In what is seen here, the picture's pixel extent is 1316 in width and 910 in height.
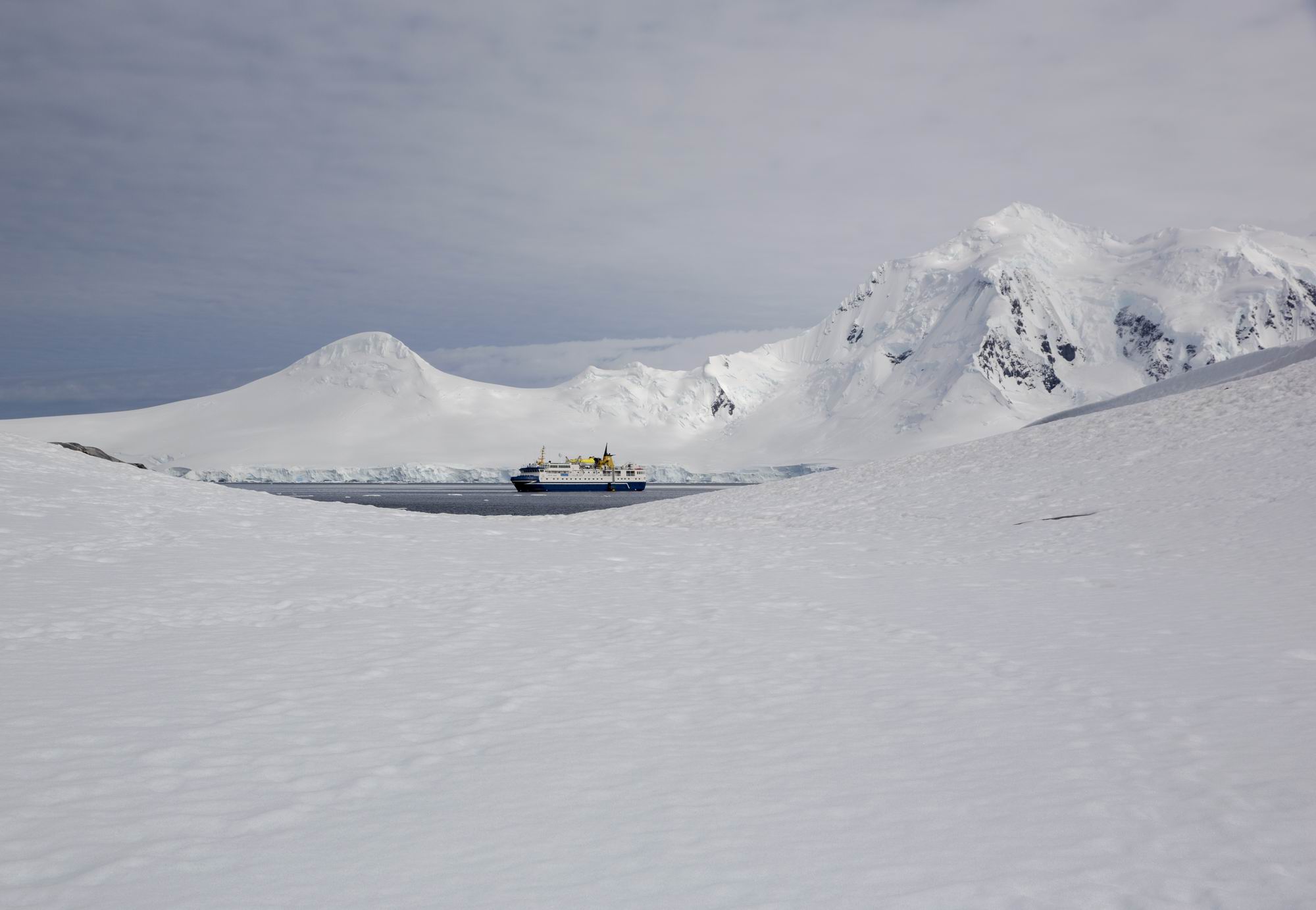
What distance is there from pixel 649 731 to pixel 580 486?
167239 millimetres

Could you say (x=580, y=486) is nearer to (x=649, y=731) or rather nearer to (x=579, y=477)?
(x=579, y=477)

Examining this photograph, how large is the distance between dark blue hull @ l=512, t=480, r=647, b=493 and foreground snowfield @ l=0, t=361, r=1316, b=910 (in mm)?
149422

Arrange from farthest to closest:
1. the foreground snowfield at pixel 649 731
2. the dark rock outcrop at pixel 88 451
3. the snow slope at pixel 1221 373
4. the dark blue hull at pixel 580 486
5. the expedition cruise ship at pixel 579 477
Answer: the expedition cruise ship at pixel 579 477 < the dark blue hull at pixel 580 486 < the snow slope at pixel 1221 373 < the dark rock outcrop at pixel 88 451 < the foreground snowfield at pixel 649 731

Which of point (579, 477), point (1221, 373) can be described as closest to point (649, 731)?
point (1221, 373)

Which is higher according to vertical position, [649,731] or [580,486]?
[580,486]

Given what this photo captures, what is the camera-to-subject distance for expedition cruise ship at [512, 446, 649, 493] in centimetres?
16662

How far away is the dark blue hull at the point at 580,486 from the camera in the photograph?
165625 mm

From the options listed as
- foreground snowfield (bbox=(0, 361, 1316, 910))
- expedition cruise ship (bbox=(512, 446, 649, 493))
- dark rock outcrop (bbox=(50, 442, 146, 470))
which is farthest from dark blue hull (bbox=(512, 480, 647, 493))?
foreground snowfield (bbox=(0, 361, 1316, 910))

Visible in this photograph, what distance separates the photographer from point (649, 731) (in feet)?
21.3

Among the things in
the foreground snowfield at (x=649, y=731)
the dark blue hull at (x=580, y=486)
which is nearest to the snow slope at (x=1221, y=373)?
the foreground snowfield at (x=649, y=731)

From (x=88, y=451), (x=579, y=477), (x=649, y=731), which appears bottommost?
(x=649, y=731)

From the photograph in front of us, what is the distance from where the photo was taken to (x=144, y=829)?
15.5 ft

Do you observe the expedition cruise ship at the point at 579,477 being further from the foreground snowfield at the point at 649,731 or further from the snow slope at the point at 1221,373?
the foreground snowfield at the point at 649,731

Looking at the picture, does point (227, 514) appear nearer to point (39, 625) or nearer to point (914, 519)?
point (39, 625)
